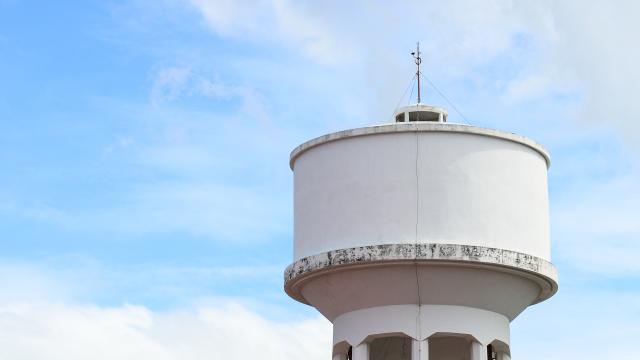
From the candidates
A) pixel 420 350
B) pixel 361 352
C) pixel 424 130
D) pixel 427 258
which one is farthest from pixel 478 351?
pixel 424 130

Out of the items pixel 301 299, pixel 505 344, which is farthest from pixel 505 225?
pixel 301 299

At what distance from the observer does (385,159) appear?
2441 cm

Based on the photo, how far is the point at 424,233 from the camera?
23812 millimetres

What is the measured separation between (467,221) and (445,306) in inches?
68.8

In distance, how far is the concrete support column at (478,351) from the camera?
80.5 ft

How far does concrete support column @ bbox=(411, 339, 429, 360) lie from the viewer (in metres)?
24.1

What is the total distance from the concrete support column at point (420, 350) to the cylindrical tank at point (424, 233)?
27mm

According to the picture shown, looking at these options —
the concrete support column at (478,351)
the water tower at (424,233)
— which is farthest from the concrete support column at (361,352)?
the concrete support column at (478,351)

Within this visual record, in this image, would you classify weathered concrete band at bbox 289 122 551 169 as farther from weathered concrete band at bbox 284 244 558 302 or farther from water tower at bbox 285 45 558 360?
weathered concrete band at bbox 284 244 558 302

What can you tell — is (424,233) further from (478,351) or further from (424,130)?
(478,351)

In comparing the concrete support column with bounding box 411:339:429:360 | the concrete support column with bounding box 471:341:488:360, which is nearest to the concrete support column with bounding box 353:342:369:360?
the concrete support column with bounding box 411:339:429:360

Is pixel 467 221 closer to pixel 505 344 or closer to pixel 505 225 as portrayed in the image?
pixel 505 225

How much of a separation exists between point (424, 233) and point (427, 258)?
0.56m

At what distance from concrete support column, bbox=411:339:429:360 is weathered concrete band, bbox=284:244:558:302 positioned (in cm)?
164
